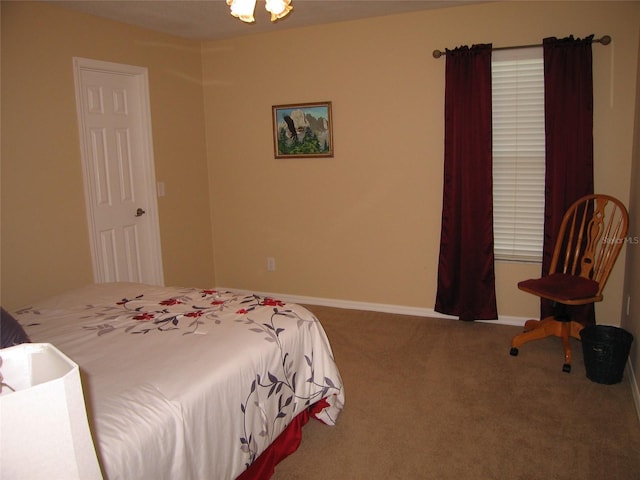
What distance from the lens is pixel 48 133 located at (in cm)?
332

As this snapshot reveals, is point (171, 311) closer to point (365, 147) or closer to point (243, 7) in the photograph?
point (243, 7)

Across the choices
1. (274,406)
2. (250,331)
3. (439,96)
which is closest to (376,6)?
(439,96)

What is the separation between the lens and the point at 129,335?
82.7 inches

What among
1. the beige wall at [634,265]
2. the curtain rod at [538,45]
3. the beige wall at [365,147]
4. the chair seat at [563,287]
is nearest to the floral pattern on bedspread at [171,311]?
the chair seat at [563,287]

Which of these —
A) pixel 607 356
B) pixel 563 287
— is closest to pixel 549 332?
pixel 563 287

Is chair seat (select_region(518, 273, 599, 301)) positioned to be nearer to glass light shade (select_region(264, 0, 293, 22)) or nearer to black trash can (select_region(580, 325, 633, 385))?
black trash can (select_region(580, 325, 633, 385))

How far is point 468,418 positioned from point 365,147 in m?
2.42

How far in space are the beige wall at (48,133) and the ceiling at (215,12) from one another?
163mm

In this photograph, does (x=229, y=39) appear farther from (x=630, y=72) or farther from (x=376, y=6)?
(x=630, y=72)

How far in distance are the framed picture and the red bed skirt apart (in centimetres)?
248

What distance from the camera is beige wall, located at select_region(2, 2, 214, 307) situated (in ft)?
10.2

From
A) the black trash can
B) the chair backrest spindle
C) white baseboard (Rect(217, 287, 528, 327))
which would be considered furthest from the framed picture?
the black trash can

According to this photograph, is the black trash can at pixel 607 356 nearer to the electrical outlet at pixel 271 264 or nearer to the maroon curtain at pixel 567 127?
the maroon curtain at pixel 567 127

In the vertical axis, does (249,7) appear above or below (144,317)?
above
